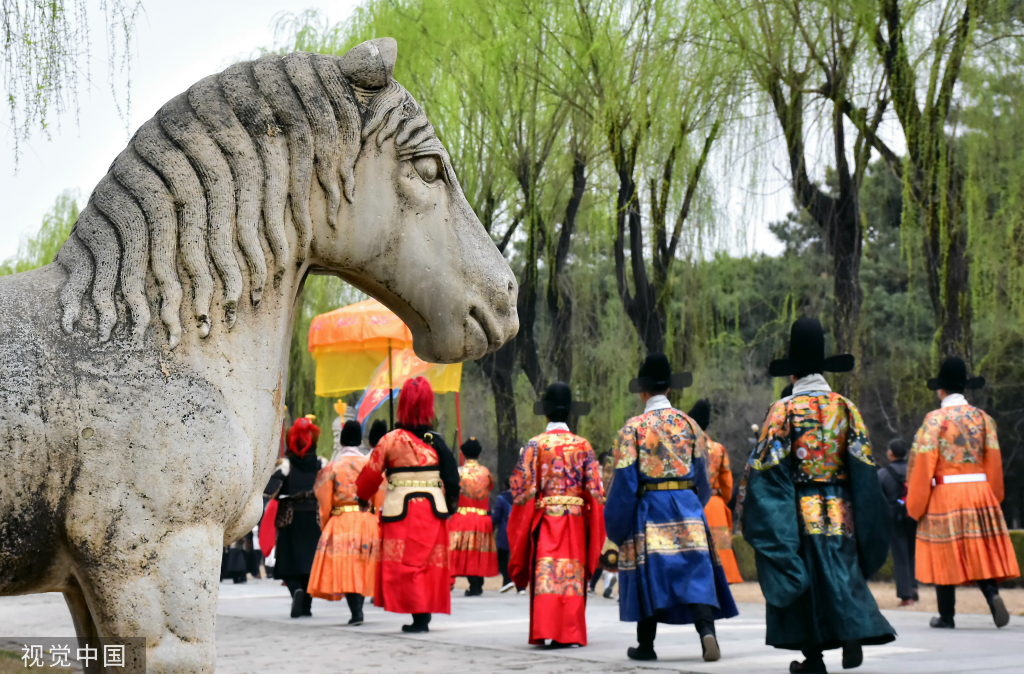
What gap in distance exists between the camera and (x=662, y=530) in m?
6.65

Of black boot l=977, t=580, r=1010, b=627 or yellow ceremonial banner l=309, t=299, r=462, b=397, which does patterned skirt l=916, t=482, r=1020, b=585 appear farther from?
yellow ceremonial banner l=309, t=299, r=462, b=397

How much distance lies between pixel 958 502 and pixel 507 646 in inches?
137

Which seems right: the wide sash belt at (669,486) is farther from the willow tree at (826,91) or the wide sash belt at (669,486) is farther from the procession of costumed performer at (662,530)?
the willow tree at (826,91)

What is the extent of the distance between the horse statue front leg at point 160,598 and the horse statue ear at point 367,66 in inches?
36.6

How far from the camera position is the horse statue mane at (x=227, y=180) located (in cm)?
200

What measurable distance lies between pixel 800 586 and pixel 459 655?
2.37 m

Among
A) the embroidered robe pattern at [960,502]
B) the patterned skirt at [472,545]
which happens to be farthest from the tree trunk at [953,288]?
the patterned skirt at [472,545]

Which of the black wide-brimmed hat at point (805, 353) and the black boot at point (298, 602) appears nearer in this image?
the black wide-brimmed hat at point (805, 353)

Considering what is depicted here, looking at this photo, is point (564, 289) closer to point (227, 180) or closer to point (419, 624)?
point (419, 624)

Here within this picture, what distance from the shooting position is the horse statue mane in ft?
6.56

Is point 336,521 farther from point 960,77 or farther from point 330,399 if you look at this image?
point 330,399

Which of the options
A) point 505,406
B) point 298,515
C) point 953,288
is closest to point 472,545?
point 298,515

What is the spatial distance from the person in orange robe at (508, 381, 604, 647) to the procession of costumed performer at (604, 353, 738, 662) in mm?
615

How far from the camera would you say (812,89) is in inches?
470
